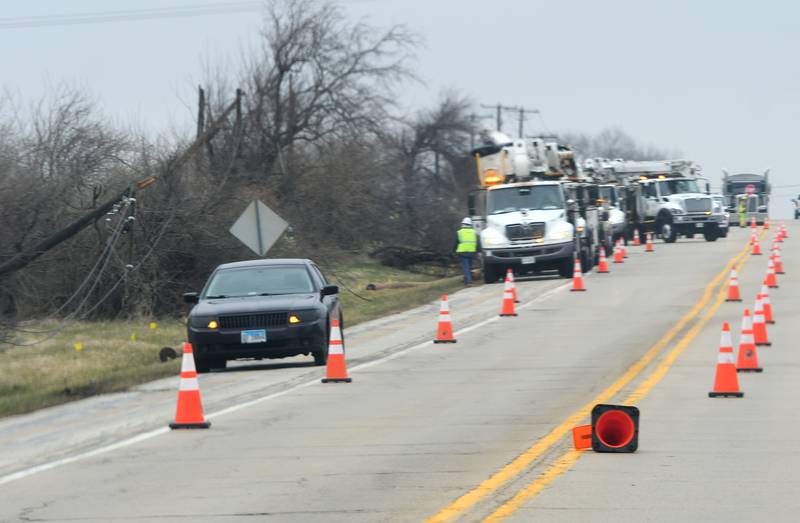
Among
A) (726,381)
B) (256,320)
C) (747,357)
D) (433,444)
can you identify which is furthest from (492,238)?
(433,444)

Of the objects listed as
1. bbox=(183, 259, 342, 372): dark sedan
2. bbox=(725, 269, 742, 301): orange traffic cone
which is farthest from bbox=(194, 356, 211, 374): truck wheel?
bbox=(725, 269, 742, 301): orange traffic cone

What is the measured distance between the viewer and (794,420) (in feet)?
46.2

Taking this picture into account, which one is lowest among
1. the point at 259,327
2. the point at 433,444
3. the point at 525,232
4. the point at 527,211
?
the point at 433,444

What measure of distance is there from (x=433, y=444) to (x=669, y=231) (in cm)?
4822

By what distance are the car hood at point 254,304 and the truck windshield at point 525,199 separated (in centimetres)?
1981

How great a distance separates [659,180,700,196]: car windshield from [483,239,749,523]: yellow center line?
83.6 feet

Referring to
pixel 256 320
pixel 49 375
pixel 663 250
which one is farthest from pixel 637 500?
pixel 663 250

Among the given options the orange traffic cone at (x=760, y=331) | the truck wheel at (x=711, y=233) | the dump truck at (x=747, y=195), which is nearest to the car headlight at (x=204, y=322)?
the orange traffic cone at (x=760, y=331)

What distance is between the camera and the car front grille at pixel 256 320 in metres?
20.0

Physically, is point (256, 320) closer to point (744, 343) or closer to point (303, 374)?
point (303, 374)

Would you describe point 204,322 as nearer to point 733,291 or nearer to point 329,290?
point 329,290

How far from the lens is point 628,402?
15.6 meters

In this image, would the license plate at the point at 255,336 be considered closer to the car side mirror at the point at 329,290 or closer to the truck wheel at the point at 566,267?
the car side mirror at the point at 329,290

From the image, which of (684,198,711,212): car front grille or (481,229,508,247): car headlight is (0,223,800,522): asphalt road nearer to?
(481,229,508,247): car headlight
